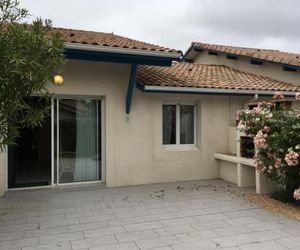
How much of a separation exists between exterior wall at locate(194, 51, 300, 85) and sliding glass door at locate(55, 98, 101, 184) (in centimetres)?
832

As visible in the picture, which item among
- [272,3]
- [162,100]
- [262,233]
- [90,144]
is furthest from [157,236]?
[272,3]

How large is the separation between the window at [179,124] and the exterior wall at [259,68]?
15.9 ft

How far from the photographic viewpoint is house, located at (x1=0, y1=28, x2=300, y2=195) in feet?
34.3

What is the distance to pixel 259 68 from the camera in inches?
624

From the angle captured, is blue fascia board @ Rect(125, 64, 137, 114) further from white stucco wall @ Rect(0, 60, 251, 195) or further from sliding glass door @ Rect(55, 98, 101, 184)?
sliding glass door @ Rect(55, 98, 101, 184)

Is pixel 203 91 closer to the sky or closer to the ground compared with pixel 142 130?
closer to the sky

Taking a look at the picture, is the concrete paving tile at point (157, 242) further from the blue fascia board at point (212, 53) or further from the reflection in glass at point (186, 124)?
the blue fascia board at point (212, 53)

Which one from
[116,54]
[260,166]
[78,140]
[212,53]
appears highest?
[212,53]

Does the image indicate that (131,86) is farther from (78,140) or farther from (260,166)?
(260,166)

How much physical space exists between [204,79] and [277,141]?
5.16 metres

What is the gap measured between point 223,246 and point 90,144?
20.9ft

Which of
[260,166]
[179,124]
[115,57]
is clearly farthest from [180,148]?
[115,57]

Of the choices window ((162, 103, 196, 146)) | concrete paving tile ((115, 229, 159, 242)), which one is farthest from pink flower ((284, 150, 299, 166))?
window ((162, 103, 196, 146))

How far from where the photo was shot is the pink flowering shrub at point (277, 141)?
838cm
